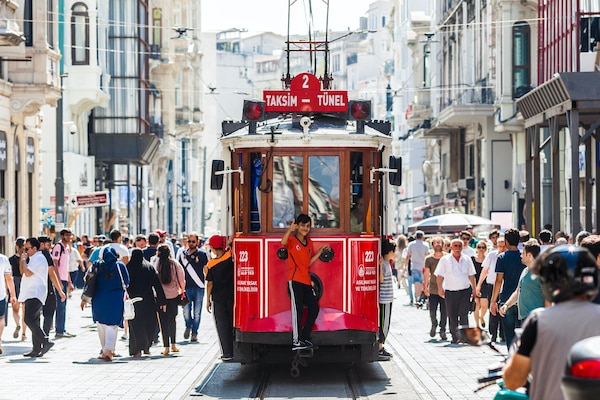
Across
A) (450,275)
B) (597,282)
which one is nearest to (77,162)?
(450,275)

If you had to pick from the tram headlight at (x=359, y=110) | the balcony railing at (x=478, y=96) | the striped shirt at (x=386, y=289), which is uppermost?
the balcony railing at (x=478, y=96)

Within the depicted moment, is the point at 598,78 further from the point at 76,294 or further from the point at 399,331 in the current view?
the point at 76,294

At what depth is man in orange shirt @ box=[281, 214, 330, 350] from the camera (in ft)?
48.6

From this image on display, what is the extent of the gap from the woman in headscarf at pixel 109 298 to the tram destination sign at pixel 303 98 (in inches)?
133

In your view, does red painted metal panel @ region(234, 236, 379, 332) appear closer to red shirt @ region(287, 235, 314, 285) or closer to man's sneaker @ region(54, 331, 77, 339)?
red shirt @ region(287, 235, 314, 285)

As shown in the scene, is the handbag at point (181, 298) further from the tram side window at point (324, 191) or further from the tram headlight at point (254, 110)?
the tram side window at point (324, 191)

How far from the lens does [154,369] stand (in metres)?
16.8

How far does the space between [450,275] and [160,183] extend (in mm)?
57661

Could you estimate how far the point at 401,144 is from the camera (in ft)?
345

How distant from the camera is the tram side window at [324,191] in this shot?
50.5 feet

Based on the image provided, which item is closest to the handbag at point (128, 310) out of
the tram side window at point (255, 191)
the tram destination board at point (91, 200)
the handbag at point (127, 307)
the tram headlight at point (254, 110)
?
the handbag at point (127, 307)

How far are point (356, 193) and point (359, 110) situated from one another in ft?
3.11

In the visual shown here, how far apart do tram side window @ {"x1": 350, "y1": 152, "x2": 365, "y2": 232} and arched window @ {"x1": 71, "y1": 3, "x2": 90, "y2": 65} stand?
118 feet

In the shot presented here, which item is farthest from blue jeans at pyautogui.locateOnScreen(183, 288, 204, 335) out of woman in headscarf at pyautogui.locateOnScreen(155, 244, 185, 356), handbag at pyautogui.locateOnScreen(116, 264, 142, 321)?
handbag at pyautogui.locateOnScreen(116, 264, 142, 321)
